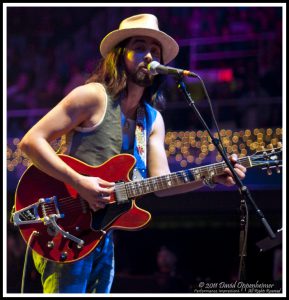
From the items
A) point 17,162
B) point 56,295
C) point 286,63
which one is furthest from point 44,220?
point 17,162

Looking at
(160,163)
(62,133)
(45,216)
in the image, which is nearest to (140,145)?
(160,163)

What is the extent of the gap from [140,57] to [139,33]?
0.17m

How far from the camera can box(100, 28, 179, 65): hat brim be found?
4.18 m

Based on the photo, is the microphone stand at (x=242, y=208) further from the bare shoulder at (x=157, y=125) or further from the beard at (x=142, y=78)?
the bare shoulder at (x=157, y=125)

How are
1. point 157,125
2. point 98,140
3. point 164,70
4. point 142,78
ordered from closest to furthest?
point 164,70 < point 98,140 < point 142,78 < point 157,125

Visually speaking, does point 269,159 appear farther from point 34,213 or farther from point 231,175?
point 34,213

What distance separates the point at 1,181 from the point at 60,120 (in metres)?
1.00

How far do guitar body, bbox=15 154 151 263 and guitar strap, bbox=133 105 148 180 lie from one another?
0.16 meters

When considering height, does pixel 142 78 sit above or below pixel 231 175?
above

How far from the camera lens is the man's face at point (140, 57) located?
13.5 feet

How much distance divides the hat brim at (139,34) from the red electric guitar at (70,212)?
0.79m

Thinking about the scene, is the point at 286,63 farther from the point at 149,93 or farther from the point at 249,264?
the point at 249,264

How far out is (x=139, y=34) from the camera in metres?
4.21

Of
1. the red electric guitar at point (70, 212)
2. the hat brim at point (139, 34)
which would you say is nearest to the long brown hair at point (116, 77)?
the hat brim at point (139, 34)
